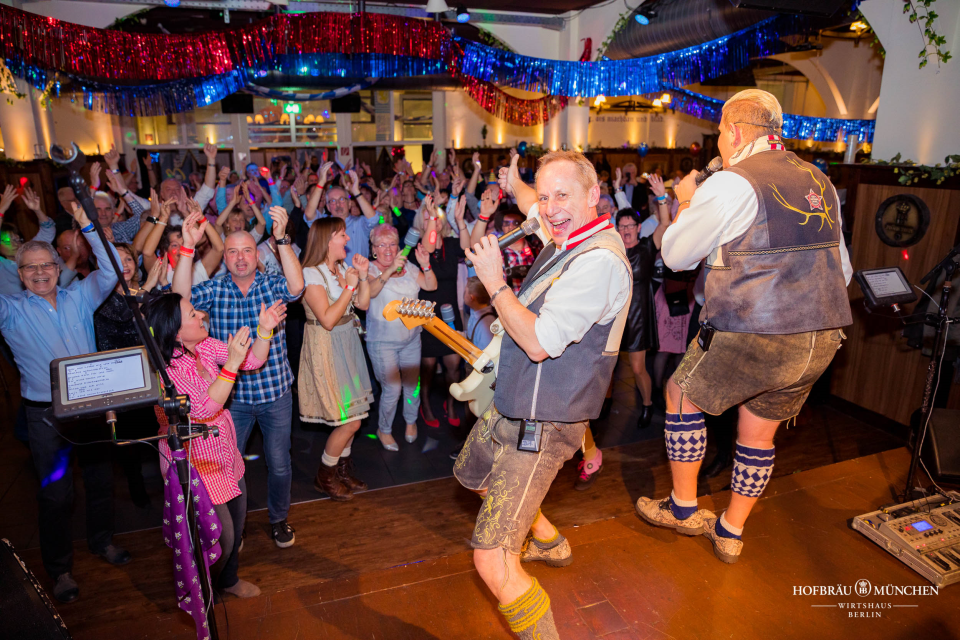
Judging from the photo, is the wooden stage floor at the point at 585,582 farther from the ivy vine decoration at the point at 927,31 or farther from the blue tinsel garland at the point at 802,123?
the blue tinsel garland at the point at 802,123

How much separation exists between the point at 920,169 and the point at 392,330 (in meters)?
3.65

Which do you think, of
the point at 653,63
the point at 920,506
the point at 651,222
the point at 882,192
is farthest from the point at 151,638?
the point at 653,63

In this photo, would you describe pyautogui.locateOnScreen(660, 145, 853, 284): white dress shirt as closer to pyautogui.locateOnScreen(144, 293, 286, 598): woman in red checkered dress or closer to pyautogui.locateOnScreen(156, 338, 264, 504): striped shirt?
pyautogui.locateOnScreen(144, 293, 286, 598): woman in red checkered dress

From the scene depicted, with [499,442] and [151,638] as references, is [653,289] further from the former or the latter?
[151,638]

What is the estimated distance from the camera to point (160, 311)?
7.36ft

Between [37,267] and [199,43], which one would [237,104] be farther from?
[37,267]

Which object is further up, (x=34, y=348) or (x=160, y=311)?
(x=160, y=311)

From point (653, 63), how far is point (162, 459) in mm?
5642

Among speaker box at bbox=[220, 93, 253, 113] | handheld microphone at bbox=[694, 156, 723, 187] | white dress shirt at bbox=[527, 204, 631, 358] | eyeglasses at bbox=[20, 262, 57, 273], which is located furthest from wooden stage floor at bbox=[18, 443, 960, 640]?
speaker box at bbox=[220, 93, 253, 113]

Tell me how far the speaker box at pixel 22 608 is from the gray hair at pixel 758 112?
8.64 ft

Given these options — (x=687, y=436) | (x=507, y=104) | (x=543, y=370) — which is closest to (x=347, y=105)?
(x=507, y=104)

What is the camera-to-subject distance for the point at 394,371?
12.9ft

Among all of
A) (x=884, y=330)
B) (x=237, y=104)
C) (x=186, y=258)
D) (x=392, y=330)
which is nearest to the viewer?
(x=186, y=258)

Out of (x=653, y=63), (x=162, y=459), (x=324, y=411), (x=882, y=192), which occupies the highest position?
(x=653, y=63)
